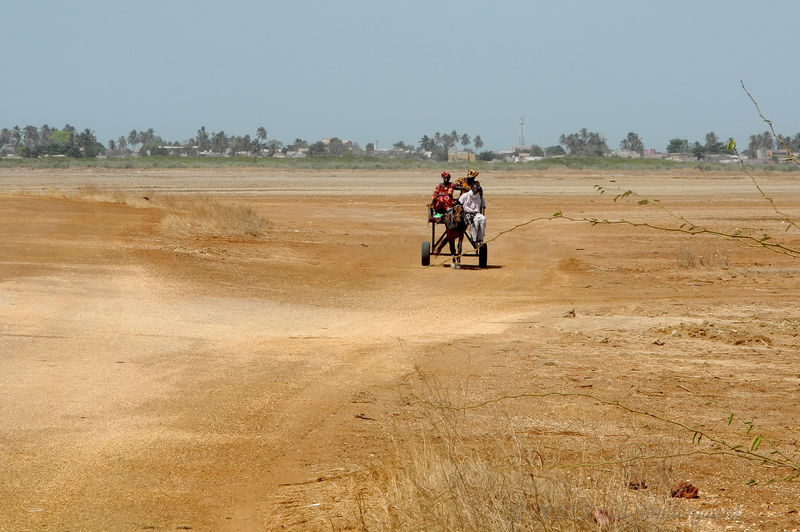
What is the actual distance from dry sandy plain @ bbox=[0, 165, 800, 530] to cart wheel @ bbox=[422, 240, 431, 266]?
367mm

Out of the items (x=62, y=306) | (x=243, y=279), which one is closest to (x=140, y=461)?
(x=62, y=306)

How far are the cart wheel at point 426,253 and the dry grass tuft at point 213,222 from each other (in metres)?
5.86

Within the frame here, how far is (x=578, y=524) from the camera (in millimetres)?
5234

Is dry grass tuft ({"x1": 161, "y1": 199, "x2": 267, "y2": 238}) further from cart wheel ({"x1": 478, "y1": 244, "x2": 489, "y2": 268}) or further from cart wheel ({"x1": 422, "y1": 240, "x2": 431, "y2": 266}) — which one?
cart wheel ({"x1": 478, "y1": 244, "x2": 489, "y2": 268})

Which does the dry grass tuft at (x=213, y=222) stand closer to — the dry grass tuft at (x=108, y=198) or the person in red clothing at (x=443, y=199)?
the dry grass tuft at (x=108, y=198)

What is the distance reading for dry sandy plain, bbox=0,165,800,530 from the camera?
623 cm

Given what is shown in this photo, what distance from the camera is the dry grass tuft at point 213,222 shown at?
25.1 metres

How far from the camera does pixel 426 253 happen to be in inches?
843

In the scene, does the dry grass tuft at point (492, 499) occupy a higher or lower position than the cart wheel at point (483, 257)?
higher

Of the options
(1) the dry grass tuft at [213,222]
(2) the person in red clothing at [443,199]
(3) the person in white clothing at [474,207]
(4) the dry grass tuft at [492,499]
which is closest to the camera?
(4) the dry grass tuft at [492,499]

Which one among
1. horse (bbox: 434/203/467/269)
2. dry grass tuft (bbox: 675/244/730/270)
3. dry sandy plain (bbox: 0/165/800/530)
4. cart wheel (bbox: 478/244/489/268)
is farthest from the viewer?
dry grass tuft (bbox: 675/244/730/270)

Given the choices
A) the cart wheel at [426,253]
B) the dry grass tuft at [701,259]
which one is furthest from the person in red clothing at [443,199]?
the dry grass tuft at [701,259]

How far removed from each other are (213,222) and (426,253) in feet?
24.0

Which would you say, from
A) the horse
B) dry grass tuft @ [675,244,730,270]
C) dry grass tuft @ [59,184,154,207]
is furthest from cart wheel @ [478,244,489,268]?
dry grass tuft @ [59,184,154,207]
